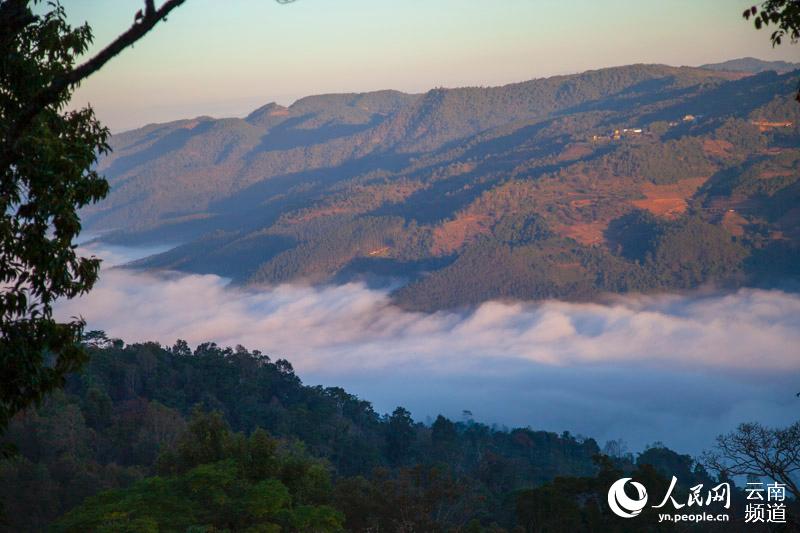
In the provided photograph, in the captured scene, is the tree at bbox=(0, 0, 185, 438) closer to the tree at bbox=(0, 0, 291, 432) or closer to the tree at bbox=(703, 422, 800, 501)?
the tree at bbox=(0, 0, 291, 432)

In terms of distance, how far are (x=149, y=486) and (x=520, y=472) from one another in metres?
32.9

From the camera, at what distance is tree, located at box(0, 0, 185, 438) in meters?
8.55

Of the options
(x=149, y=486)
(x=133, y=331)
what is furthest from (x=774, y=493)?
(x=133, y=331)

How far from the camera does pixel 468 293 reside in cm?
15950

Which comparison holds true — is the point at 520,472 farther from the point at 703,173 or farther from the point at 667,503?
the point at 703,173

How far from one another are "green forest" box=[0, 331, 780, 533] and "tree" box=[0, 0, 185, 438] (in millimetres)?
1469

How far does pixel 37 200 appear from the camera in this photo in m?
9.05

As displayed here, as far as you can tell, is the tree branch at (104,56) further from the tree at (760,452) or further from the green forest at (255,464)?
the tree at (760,452)

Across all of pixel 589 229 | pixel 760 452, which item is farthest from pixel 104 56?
pixel 589 229

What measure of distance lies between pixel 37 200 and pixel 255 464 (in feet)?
39.6

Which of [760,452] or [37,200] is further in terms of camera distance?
[760,452]

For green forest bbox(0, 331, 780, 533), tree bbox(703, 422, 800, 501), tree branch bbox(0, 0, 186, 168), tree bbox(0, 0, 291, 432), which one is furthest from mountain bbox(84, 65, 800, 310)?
tree branch bbox(0, 0, 186, 168)

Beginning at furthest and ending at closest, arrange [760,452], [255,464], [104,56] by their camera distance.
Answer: [255,464], [760,452], [104,56]

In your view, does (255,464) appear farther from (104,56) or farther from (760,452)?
(104,56)
